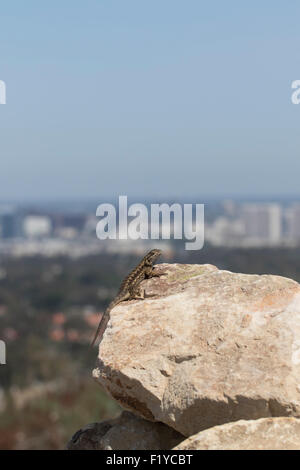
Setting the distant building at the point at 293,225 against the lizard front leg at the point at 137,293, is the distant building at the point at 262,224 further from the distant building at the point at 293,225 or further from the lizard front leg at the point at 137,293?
the lizard front leg at the point at 137,293

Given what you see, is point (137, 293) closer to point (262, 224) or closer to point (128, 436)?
point (128, 436)

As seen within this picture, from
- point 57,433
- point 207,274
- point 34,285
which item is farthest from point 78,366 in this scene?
point 207,274

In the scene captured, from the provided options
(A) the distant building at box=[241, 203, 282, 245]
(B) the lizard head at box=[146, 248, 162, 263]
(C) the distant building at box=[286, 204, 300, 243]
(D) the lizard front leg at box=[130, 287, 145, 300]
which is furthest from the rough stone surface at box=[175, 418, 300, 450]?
(A) the distant building at box=[241, 203, 282, 245]

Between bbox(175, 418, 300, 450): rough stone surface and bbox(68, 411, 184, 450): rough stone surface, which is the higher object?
bbox(175, 418, 300, 450): rough stone surface

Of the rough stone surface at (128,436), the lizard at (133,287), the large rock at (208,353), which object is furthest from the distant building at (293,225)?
the large rock at (208,353)

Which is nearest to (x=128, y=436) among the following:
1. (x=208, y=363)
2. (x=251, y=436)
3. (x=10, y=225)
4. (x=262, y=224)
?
(x=208, y=363)

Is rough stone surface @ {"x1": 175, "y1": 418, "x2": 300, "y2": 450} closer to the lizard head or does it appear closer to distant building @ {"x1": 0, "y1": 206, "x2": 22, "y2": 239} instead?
the lizard head
